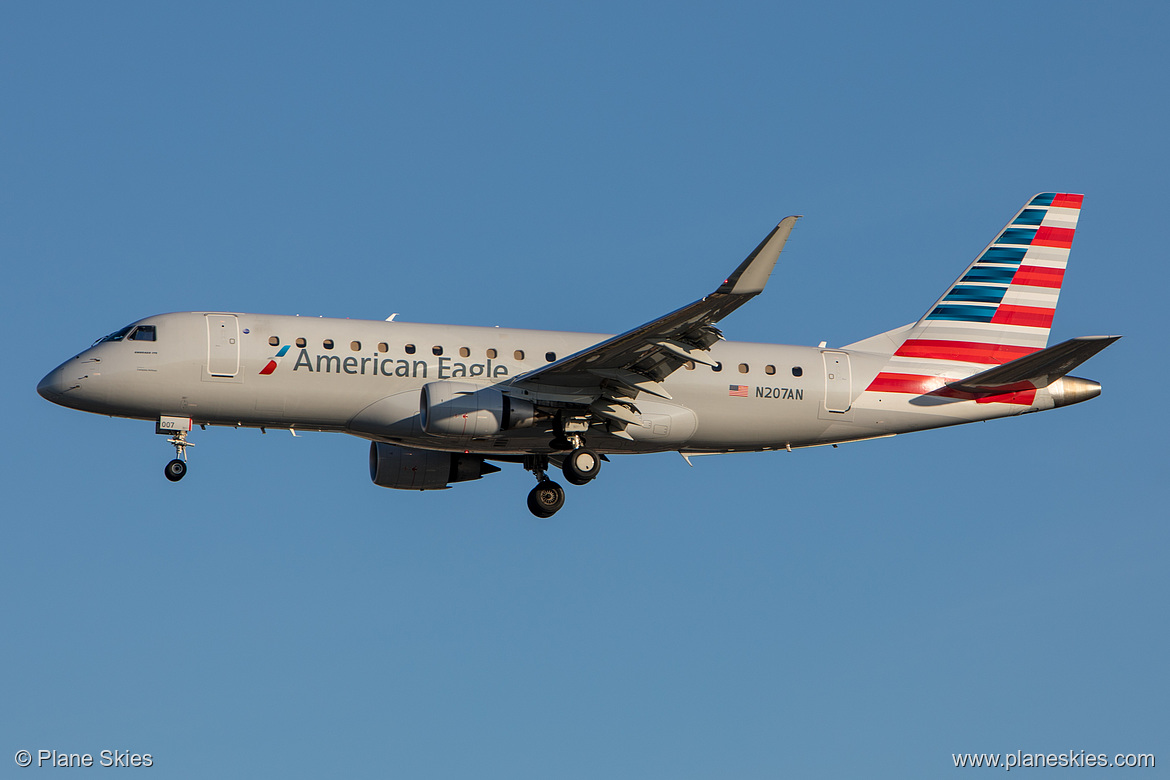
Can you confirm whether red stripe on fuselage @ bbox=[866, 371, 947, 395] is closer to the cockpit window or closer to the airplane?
the airplane

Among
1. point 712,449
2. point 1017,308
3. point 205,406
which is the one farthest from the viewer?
point 1017,308

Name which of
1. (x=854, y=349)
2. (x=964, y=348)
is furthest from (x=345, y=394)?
(x=964, y=348)

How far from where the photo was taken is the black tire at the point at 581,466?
32.9 m

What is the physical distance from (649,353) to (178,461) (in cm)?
1152

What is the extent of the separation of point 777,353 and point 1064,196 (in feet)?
35.3

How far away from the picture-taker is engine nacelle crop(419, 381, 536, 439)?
3127 cm

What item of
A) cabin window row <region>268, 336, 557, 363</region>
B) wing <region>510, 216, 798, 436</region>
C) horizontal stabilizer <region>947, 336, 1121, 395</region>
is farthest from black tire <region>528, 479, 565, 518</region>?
horizontal stabilizer <region>947, 336, 1121, 395</region>

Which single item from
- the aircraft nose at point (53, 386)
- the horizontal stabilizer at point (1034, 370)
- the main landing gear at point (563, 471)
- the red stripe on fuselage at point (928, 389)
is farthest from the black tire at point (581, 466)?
the aircraft nose at point (53, 386)

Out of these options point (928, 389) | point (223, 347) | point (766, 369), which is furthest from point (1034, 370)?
point (223, 347)

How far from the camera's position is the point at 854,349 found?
36.2m

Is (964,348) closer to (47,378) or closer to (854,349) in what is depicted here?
(854,349)

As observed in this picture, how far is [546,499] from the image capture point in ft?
116

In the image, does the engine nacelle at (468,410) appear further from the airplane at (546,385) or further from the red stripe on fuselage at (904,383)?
the red stripe on fuselage at (904,383)

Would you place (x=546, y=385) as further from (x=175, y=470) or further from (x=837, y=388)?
(x=175, y=470)
